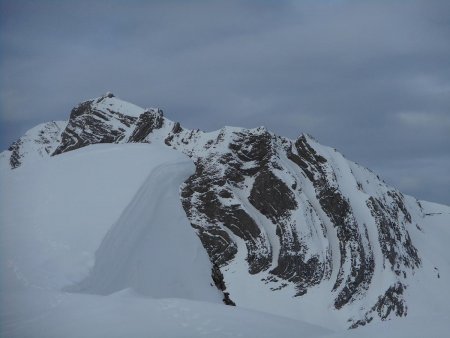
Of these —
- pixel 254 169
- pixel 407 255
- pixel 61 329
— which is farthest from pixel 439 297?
pixel 61 329

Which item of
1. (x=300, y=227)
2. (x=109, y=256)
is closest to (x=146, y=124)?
(x=300, y=227)

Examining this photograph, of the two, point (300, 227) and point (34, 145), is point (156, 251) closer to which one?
point (300, 227)

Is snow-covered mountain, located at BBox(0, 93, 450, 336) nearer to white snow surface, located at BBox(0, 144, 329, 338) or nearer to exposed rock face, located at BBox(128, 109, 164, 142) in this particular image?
exposed rock face, located at BBox(128, 109, 164, 142)

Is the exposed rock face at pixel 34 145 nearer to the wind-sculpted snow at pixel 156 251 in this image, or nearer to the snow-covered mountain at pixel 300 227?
the snow-covered mountain at pixel 300 227

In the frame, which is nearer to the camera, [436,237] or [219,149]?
[219,149]

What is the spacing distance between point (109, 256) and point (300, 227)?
415 ft

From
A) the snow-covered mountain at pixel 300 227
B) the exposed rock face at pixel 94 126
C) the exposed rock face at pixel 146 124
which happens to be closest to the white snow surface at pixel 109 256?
the snow-covered mountain at pixel 300 227

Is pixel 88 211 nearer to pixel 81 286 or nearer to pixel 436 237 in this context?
pixel 81 286

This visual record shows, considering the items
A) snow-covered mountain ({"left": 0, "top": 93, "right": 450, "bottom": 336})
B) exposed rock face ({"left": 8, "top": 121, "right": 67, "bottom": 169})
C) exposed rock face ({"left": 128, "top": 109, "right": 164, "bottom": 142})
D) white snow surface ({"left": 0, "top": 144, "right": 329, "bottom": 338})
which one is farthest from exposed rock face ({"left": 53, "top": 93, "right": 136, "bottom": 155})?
white snow surface ({"left": 0, "top": 144, "right": 329, "bottom": 338})

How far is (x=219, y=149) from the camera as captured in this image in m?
156

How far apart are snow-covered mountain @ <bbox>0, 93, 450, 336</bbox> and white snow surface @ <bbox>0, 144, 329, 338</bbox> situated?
105 m

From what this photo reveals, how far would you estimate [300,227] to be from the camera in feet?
461

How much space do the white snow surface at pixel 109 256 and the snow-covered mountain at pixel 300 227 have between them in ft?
345

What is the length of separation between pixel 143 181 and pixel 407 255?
13618cm
